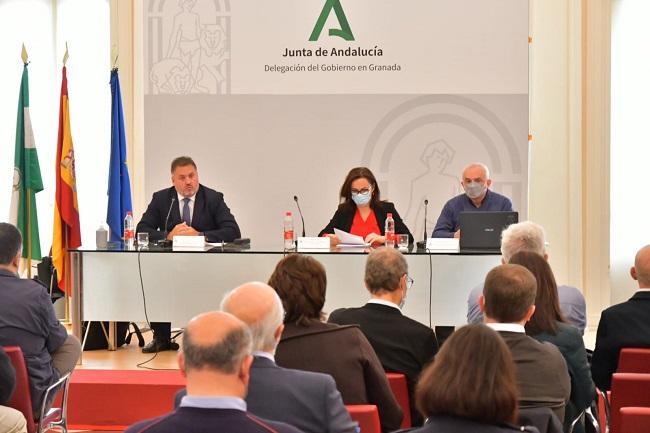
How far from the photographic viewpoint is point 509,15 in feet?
23.9

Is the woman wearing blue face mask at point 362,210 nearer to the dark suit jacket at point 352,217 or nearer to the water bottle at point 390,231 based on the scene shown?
the dark suit jacket at point 352,217

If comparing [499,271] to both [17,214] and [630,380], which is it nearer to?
[630,380]

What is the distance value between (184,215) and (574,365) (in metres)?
4.06

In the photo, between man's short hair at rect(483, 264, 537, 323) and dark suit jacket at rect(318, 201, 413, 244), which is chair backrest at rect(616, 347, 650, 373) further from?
dark suit jacket at rect(318, 201, 413, 244)

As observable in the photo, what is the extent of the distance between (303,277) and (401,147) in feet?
14.8

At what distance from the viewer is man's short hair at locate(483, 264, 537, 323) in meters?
2.79

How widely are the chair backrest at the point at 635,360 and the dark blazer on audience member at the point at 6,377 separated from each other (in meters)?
2.11

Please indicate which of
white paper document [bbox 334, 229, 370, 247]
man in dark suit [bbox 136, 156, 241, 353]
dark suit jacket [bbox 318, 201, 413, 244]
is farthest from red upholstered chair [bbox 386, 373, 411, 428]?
man in dark suit [bbox 136, 156, 241, 353]

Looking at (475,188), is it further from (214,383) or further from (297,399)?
(214,383)

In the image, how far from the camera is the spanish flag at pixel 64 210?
7.11m

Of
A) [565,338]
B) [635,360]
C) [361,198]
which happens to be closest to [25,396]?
[565,338]

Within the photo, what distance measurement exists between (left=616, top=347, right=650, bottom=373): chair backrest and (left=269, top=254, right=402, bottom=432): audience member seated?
0.95 meters

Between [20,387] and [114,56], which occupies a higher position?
[114,56]

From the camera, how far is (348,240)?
6078 mm
